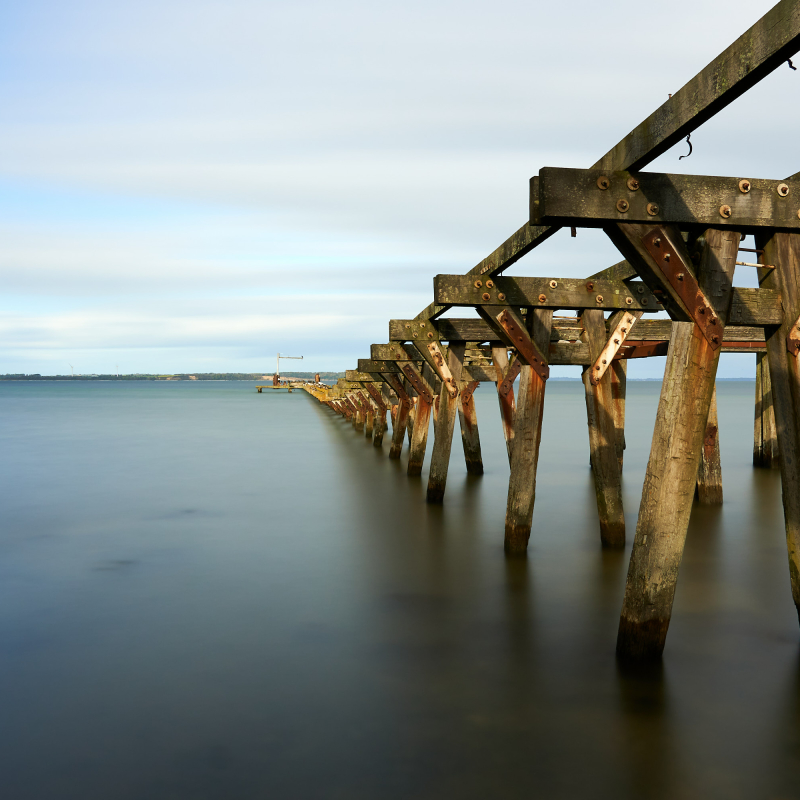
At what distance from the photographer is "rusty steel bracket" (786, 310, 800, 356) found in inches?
167

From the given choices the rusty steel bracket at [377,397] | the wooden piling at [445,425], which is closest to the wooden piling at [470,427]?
the wooden piling at [445,425]

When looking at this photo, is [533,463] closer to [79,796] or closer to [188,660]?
[188,660]

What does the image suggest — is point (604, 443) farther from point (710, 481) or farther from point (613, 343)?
point (710, 481)

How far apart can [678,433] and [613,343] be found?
327 cm

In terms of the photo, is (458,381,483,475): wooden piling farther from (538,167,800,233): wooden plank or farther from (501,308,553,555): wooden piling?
(538,167,800,233): wooden plank

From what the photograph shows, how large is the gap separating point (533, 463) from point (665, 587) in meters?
2.76

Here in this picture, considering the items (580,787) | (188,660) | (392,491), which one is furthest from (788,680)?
(392,491)

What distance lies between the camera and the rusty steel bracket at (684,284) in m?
3.75

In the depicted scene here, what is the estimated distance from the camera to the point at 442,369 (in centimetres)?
1029

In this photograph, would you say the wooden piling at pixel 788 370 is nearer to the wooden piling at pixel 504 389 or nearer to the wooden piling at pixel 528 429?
the wooden piling at pixel 528 429

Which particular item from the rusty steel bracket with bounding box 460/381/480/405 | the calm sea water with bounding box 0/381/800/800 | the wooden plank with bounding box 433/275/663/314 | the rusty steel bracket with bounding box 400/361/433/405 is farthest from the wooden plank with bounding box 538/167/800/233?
the rusty steel bracket with bounding box 400/361/433/405

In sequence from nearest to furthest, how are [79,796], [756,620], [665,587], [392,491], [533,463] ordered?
[79,796]
[665,587]
[756,620]
[533,463]
[392,491]

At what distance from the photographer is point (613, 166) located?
3697mm

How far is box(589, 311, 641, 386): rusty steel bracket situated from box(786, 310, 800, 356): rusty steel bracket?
2675 millimetres
